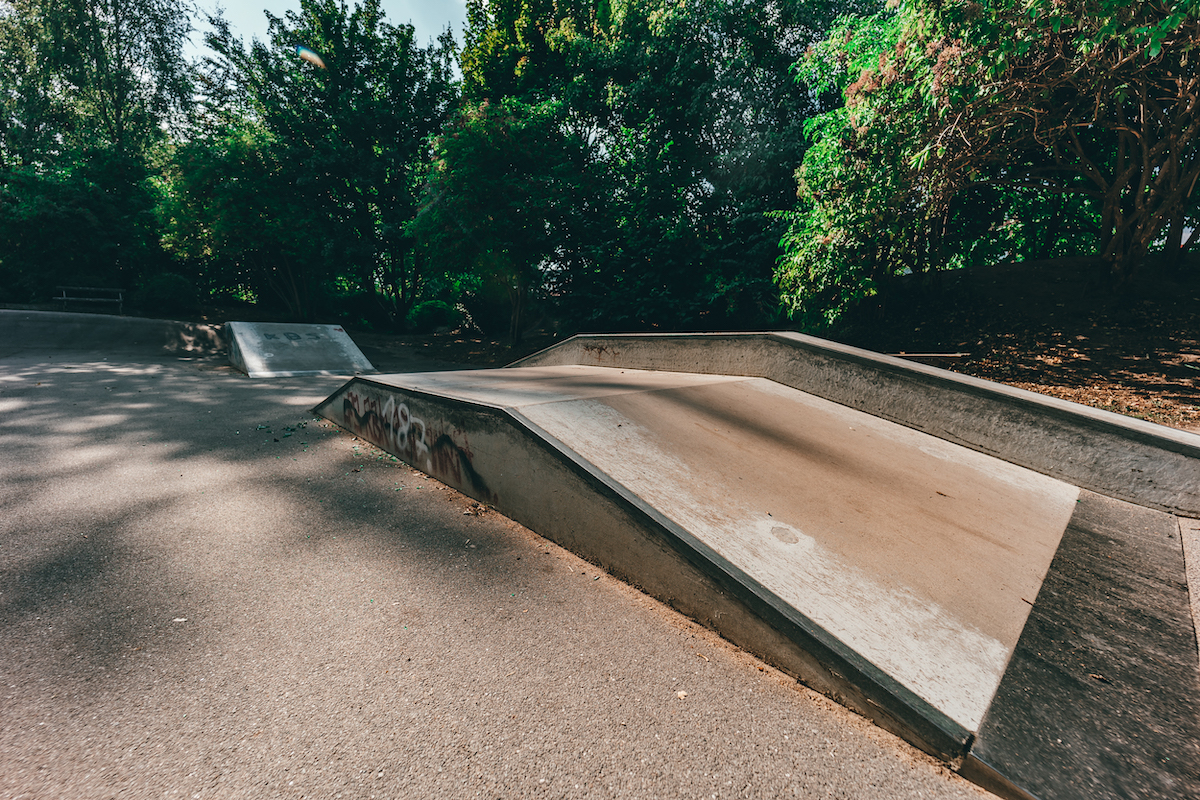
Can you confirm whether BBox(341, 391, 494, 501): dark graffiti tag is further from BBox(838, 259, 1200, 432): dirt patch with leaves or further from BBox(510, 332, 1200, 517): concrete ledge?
BBox(838, 259, 1200, 432): dirt patch with leaves

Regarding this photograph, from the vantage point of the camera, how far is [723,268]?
11516 mm

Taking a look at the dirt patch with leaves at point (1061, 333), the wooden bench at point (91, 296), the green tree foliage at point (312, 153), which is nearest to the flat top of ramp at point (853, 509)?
the dirt patch with leaves at point (1061, 333)

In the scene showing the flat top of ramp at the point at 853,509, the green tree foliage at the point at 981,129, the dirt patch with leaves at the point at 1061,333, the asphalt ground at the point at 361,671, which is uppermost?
the green tree foliage at the point at 981,129

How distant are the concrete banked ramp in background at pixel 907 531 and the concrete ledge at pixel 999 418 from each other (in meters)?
0.01

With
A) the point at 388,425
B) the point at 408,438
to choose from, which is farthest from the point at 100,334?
the point at 408,438

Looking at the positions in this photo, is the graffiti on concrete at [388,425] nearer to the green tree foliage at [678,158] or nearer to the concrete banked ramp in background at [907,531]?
the concrete banked ramp in background at [907,531]

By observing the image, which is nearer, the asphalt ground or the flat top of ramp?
the asphalt ground

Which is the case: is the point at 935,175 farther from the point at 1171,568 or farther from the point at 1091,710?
the point at 1091,710

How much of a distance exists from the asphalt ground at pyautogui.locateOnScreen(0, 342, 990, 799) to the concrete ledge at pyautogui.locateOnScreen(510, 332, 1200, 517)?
3234 mm

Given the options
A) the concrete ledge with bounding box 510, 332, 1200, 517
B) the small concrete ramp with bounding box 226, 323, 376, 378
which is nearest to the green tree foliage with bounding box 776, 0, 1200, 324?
the concrete ledge with bounding box 510, 332, 1200, 517

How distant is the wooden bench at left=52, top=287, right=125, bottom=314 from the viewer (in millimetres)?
13688

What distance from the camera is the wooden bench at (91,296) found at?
13.7 meters

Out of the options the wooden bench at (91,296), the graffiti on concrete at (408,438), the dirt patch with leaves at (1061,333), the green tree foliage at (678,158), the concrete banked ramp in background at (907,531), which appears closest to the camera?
the concrete banked ramp in background at (907,531)

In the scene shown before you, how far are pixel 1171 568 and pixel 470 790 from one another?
363cm
